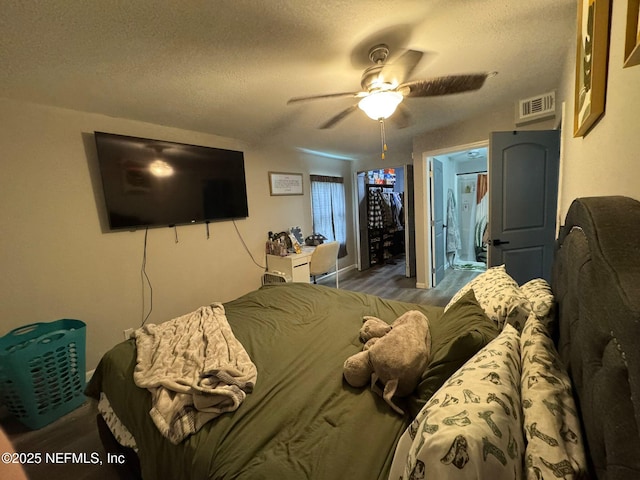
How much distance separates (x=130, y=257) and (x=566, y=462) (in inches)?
120

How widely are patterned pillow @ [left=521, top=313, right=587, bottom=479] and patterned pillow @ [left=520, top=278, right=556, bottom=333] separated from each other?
0.27 meters

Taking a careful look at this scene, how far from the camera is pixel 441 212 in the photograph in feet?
14.1

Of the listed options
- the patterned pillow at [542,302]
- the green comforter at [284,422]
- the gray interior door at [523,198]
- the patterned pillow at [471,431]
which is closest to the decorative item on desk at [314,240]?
the gray interior door at [523,198]

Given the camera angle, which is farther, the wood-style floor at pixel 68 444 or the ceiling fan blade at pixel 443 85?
the ceiling fan blade at pixel 443 85

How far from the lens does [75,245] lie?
224 cm

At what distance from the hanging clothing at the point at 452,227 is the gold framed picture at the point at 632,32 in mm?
5091

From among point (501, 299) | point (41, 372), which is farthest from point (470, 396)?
point (41, 372)

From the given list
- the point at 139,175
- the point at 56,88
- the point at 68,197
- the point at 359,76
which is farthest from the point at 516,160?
the point at 68,197

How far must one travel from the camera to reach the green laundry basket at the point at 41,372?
1733 millimetres

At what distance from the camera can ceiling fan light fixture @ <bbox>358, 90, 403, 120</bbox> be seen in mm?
1686

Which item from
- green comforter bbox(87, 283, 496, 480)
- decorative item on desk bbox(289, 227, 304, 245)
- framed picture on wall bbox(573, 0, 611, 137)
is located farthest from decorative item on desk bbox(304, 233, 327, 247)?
framed picture on wall bbox(573, 0, 611, 137)

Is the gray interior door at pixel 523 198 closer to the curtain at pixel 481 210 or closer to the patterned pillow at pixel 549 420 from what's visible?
the patterned pillow at pixel 549 420

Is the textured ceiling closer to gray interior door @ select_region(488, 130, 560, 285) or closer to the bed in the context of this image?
gray interior door @ select_region(488, 130, 560, 285)

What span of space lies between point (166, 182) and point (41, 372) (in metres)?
1.74
